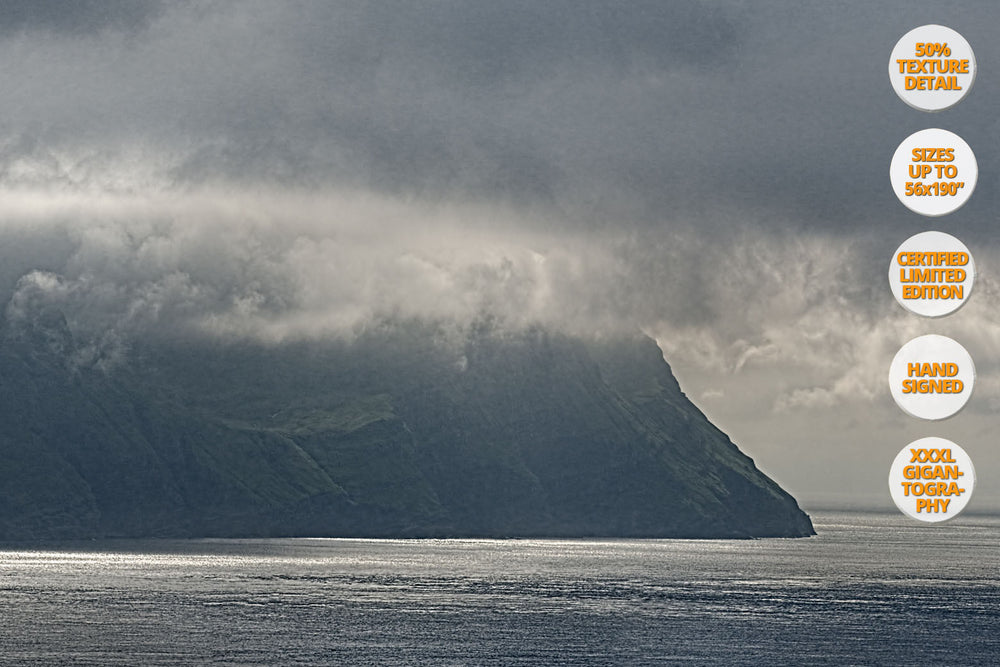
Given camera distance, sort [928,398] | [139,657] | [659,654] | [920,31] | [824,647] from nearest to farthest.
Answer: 1. [928,398]
2. [920,31]
3. [139,657]
4. [659,654]
5. [824,647]

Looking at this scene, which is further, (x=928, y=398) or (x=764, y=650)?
(x=764, y=650)

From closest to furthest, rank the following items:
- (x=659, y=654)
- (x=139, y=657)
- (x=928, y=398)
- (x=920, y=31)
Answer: (x=928, y=398) → (x=920, y=31) → (x=139, y=657) → (x=659, y=654)

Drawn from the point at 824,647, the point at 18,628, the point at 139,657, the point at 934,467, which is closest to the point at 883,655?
the point at 824,647

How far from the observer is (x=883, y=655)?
18262 centimetres

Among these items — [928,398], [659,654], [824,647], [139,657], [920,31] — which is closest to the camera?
[928,398]

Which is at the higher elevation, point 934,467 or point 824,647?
point 934,467

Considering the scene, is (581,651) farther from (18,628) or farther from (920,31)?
(920,31)

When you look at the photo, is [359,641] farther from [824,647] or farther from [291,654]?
[824,647]

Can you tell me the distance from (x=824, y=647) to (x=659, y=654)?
3004 centimetres

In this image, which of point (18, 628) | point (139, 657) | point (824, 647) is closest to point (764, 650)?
point (824, 647)

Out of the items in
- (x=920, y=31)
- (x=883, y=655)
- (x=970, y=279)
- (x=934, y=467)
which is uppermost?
(x=920, y=31)

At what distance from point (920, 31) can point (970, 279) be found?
1128 centimetres

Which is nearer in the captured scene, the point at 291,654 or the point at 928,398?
the point at 928,398

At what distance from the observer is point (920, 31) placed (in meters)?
53.0
